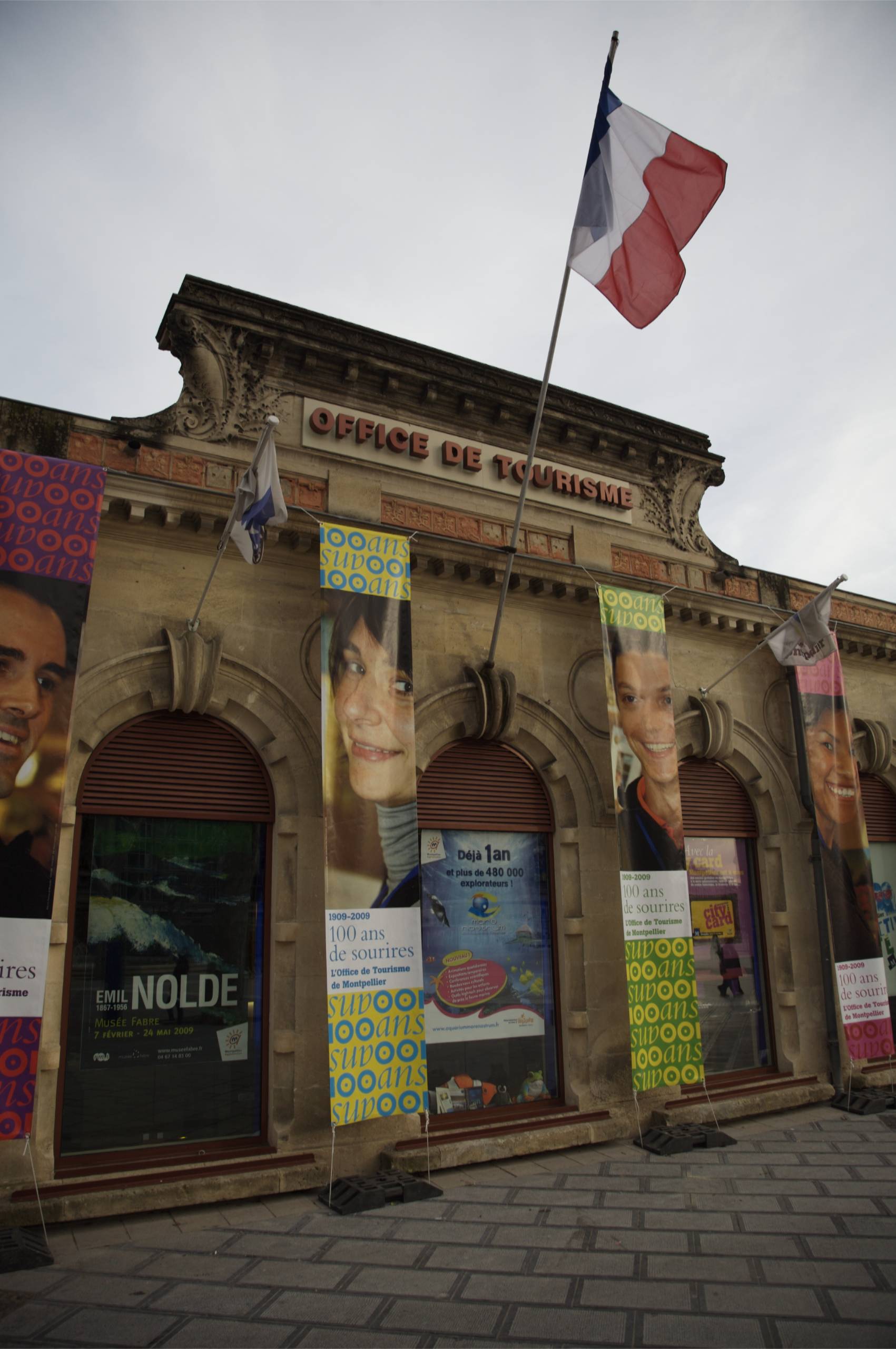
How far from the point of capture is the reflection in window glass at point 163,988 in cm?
816

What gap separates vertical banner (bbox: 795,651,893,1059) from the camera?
12.2m

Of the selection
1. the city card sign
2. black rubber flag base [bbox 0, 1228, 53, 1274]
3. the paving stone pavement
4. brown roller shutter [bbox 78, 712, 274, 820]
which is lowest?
the paving stone pavement

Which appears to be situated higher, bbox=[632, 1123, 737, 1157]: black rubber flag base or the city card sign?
the city card sign

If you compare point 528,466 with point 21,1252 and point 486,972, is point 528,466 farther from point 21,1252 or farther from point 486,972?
point 21,1252

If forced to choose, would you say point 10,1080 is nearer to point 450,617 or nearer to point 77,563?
point 77,563

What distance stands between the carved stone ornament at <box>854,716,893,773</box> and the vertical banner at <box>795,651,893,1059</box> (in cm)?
118

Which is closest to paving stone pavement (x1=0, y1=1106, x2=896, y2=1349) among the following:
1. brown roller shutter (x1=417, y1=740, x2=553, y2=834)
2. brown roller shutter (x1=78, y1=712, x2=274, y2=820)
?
brown roller shutter (x1=78, y1=712, x2=274, y2=820)

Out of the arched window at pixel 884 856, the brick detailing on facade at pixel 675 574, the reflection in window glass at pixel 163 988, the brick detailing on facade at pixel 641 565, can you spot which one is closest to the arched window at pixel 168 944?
the reflection in window glass at pixel 163 988

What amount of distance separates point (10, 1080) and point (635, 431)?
11296 mm

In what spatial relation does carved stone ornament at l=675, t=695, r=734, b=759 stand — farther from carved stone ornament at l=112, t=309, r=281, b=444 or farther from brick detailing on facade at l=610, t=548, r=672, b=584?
carved stone ornament at l=112, t=309, r=281, b=444

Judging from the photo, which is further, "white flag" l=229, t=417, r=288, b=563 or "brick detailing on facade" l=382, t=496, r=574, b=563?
"brick detailing on facade" l=382, t=496, r=574, b=563

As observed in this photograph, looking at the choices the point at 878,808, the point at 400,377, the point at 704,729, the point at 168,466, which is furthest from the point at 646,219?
the point at 878,808

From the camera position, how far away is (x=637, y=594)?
12.0 m

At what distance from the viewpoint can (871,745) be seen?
1489cm
